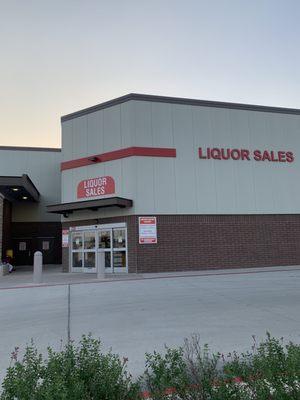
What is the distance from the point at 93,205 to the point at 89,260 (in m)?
3.41

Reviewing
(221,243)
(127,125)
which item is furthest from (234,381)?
(127,125)

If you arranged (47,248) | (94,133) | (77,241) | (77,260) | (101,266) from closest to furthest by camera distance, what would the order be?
(101,266) < (94,133) < (77,260) < (77,241) < (47,248)

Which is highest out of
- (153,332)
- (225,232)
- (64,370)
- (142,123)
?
(142,123)

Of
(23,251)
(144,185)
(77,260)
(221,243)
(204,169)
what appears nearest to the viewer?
(144,185)

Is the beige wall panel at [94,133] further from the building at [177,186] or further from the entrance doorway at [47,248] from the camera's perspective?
the entrance doorway at [47,248]

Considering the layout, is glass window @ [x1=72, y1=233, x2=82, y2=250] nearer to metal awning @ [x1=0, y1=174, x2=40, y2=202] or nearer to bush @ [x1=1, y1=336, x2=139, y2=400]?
metal awning @ [x1=0, y1=174, x2=40, y2=202]

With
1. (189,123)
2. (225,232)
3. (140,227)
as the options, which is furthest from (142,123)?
(225,232)

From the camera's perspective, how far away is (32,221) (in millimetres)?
30969

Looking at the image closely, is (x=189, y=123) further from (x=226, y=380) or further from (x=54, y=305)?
(x=226, y=380)

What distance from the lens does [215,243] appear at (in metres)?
20.5

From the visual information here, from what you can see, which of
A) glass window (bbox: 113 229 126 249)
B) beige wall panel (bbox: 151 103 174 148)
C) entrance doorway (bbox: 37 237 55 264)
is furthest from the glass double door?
entrance doorway (bbox: 37 237 55 264)

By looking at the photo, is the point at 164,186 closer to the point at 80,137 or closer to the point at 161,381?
the point at 80,137

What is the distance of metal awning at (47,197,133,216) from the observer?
62.5 ft

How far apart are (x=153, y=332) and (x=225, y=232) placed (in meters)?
14.0
